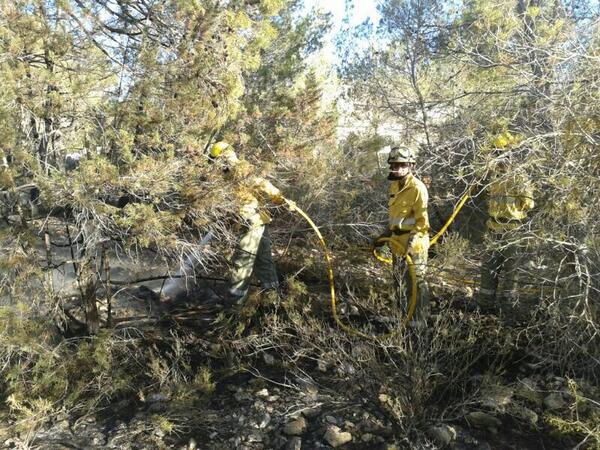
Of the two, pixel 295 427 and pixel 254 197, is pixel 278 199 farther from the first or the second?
pixel 295 427

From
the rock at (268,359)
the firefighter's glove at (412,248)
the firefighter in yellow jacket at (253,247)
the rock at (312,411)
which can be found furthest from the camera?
the rock at (268,359)

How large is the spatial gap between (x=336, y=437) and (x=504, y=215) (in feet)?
8.09

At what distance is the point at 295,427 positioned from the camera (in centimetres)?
336

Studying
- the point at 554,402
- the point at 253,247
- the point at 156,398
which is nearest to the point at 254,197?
the point at 253,247

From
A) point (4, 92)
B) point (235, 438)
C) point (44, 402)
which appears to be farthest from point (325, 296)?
point (4, 92)

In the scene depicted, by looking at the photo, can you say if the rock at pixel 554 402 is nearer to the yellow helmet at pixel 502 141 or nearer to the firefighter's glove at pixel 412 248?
the firefighter's glove at pixel 412 248

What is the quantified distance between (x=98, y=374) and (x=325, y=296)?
2427 mm

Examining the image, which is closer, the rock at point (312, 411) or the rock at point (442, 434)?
the rock at point (442, 434)

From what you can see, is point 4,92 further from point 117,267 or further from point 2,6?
point 117,267

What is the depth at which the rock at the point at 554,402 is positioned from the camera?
328cm

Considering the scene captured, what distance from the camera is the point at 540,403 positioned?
3.30 meters

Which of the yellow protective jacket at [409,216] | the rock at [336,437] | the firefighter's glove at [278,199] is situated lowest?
the rock at [336,437]

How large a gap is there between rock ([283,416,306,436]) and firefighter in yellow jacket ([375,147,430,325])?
133 cm

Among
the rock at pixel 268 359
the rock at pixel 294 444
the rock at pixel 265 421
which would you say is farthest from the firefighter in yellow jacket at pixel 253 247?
the rock at pixel 294 444
